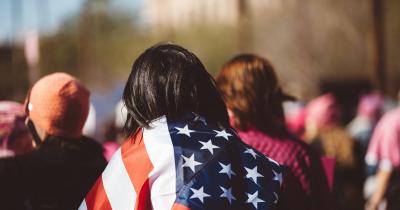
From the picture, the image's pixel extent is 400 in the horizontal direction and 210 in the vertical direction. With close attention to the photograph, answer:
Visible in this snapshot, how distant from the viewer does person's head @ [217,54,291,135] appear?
11.2 ft

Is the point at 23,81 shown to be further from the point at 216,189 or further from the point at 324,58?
the point at 216,189

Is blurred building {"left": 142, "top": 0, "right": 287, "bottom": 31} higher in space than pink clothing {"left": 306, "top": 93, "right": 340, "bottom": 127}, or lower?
lower

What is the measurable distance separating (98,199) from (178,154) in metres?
0.35

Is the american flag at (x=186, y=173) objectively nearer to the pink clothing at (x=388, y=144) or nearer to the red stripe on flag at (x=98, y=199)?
the red stripe on flag at (x=98, y=199)

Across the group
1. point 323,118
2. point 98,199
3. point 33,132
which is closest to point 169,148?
point 98,199

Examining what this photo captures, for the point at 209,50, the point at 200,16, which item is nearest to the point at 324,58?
the point at 209,50

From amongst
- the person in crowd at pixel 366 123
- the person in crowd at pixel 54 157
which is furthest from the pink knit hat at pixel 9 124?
the person in crowd at pixel 366 123

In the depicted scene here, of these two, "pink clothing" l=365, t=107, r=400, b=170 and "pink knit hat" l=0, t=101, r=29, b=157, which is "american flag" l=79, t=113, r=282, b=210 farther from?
"pink clothing" l=365, t=107, r=400, b=170

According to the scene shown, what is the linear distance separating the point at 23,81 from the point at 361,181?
122ft

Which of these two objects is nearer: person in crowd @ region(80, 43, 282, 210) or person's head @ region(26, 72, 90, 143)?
person in crowd @ region(80, 43, 282, 210)

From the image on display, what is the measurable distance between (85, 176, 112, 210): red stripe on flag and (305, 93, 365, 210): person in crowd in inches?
156

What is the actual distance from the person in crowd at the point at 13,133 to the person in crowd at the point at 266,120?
102 cm

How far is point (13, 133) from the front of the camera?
3291mm

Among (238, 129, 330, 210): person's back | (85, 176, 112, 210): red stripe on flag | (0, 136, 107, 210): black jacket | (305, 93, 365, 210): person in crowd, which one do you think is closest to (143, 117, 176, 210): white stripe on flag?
(85, 176, 112, 210): red stripe on flag
